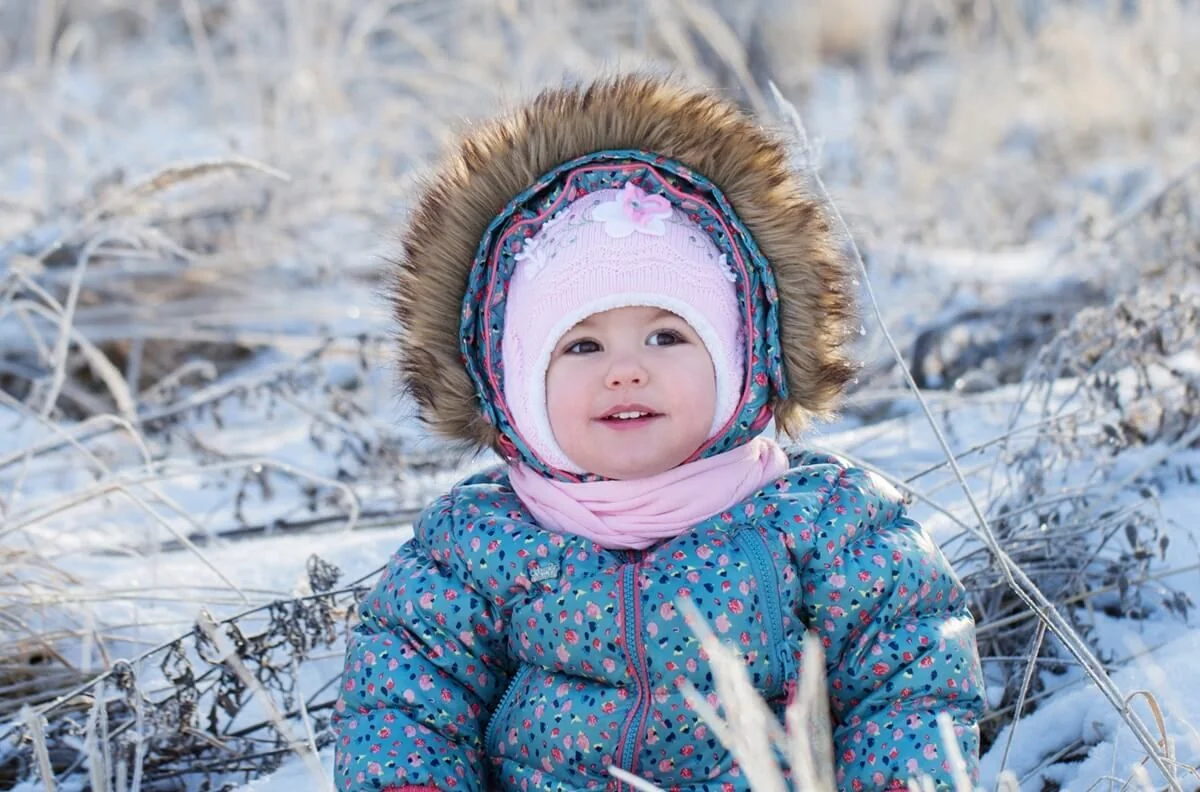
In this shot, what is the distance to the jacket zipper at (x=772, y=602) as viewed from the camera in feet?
7.34

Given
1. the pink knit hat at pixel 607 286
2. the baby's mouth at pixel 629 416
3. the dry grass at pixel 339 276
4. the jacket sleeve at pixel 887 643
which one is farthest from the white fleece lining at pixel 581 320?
the dry grass at pixel 339 276

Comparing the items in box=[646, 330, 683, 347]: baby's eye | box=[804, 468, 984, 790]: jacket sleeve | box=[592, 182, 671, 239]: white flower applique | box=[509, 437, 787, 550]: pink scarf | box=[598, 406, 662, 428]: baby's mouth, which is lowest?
box=[804, 468, 984, 790]: jacket sleeve

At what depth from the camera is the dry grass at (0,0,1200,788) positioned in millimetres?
2922

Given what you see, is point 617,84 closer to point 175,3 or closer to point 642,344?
point 642,344

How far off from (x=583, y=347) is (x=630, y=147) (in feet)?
1.13

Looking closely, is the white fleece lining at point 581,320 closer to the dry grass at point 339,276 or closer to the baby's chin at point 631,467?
the baby's chin at point 631,467

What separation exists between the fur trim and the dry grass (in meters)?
0.17

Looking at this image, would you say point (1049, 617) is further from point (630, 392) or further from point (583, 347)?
point (583, 347)

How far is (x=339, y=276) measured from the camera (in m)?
5.21

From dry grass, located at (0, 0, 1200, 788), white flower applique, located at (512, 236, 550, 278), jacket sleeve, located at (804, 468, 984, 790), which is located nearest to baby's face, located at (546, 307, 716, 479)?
white flower applique, located at (512, 236, 550, 278)

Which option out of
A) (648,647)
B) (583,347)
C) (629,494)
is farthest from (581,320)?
(648,647)

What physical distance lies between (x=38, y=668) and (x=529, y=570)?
1.04m

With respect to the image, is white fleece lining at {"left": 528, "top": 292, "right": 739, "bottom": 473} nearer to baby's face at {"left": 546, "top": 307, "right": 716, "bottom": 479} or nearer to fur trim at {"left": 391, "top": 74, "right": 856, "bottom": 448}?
baby's face at {"left": 546, "top": 307, "right": 716, "bottom": 479}

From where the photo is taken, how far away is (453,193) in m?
2.53
